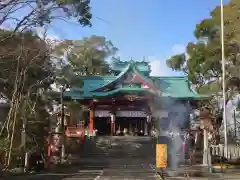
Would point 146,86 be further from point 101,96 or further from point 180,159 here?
point 180,159

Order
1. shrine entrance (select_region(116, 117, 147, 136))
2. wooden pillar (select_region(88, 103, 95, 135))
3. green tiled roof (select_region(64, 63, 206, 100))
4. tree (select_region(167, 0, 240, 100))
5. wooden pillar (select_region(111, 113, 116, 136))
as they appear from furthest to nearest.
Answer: shrine entrance (select_region(116, 117, 147, 136)) < wooden pillar (select_region(88, 103, 95, 135)) < wooden pillar (select_region(111, 113, 116, 136)) < green tiled roof (select_region(64, 63, 206, 100)) < tree (select_region(167, 0, 240, 100))

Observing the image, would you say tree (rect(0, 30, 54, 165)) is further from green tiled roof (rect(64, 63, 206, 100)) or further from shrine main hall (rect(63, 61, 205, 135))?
shrine main hall (rect(63, 61, 205, 135))

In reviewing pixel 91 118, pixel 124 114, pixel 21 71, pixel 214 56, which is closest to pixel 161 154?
pixel 21 71

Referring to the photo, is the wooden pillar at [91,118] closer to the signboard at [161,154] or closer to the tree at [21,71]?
the tree at [21,71]

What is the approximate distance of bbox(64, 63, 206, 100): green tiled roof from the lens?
4119 cm

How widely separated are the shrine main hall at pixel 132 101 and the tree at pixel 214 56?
9.99 ft

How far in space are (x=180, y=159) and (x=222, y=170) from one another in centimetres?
809

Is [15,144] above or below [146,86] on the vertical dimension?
below

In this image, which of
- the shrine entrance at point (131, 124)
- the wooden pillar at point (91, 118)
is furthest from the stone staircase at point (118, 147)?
the shrine entrance at point (131, 124)

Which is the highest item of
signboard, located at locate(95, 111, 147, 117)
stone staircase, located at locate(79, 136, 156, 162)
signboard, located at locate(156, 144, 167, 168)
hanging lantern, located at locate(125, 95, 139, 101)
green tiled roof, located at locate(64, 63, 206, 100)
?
green tiled roof, located at locate(64, 63, 206, 100)

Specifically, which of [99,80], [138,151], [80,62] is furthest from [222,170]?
[80,62]

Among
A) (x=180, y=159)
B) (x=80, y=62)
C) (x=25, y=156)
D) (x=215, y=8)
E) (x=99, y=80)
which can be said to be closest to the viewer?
(x=25, y=156)

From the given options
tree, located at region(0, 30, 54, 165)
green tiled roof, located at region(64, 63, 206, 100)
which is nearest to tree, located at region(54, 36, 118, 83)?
green tiled roof, located at region(64, 63, 206, 100)

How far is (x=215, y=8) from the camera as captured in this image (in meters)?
34.5
